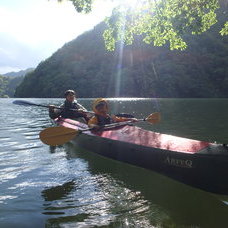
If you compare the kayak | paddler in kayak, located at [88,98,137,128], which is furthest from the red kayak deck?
paddler in kayak, located at [88,98,137,128]

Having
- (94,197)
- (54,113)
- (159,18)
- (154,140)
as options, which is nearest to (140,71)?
A: (54,113)

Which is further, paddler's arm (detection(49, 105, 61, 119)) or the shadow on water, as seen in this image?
paddler's arm (detection(49, 105, 61, 119))

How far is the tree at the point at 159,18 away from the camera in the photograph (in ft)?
34.2

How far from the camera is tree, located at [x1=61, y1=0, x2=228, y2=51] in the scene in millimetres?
10414

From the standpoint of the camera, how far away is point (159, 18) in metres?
10.7

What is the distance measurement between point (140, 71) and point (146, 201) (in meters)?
97.0

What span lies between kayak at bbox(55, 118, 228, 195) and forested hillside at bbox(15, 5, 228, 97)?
274ft

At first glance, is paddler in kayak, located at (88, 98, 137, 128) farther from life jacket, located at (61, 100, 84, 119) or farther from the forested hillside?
the forested hillside

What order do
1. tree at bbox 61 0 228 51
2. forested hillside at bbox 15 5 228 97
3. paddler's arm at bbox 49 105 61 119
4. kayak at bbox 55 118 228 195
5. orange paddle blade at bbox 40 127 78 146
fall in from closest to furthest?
kayak at bbox 55 118 228 195 < orange paddle blade at bbox 40 127 78 146 < tree at bbox 61 0 228 51 < paddler's arm at bbox 49 105 61 119 < forested hillside at bbox 15 5 228 97

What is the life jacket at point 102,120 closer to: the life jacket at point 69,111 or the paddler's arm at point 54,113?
the life jacket at point 69,111

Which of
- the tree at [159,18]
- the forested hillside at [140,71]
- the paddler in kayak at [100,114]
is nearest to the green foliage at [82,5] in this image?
the tree at [159,18]

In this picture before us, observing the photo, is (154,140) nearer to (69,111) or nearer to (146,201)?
(146,201)

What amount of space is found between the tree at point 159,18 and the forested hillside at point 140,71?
80.6 m

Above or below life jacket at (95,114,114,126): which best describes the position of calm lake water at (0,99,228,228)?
below
